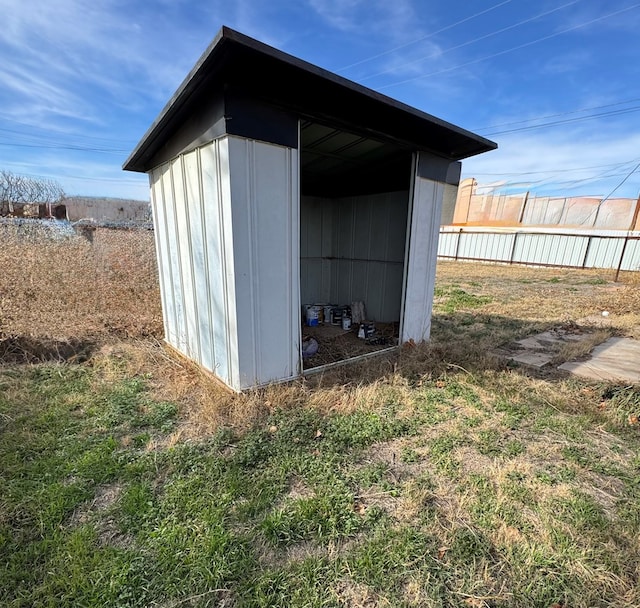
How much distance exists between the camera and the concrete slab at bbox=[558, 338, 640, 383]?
3310 millimetres

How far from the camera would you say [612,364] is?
365 centimetres

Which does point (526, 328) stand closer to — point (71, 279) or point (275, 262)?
point (275, 262)

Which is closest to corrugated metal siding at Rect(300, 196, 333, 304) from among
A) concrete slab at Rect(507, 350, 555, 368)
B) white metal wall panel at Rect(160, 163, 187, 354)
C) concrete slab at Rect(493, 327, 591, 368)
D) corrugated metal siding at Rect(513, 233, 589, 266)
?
white metal wall panel at Rect(160, 163, 187, 354)

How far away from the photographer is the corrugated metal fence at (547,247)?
1335 cm

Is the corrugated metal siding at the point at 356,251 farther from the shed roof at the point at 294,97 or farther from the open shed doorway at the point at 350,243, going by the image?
the shed roof at the point at 294,97

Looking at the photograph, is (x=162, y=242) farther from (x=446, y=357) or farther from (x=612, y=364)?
(x=612, y=364)

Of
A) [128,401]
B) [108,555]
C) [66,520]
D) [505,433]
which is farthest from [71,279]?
[505,433]

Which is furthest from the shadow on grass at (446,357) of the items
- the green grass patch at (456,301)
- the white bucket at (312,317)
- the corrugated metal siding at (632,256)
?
the corrugated metal siding at (632,256)

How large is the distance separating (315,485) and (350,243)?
443 cm

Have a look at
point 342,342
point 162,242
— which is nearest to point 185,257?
point 162,242

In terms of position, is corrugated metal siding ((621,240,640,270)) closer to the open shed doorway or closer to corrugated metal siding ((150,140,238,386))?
the open shed doorway

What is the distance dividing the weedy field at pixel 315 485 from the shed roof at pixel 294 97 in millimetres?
2328

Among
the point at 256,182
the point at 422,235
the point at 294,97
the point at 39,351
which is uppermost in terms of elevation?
the point at 294,97

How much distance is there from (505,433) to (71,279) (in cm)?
668
